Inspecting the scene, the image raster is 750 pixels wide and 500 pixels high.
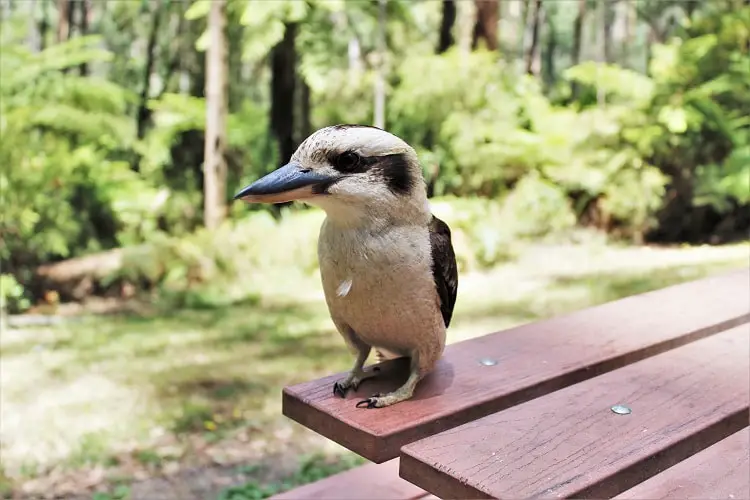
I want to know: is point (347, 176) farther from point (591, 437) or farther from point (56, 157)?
point (56, 157)

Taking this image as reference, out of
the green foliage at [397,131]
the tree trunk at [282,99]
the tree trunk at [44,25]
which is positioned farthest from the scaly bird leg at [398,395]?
the tree trunk at [44,25]

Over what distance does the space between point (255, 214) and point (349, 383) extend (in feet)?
21.1

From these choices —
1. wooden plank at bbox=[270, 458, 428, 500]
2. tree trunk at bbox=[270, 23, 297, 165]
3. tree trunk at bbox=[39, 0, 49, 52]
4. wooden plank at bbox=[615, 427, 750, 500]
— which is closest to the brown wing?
wooden plank at bbox=[615, 427, 750, 500]

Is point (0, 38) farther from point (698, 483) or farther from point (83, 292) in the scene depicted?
point (698, 483)

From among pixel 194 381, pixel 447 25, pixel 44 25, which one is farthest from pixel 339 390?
pixel 44 25

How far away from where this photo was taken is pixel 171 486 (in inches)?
137

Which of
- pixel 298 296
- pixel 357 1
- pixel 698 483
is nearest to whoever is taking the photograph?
pixel 698 483

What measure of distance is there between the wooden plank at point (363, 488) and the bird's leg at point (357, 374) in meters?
0.60

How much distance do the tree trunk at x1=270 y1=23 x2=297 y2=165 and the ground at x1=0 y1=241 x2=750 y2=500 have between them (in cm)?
319

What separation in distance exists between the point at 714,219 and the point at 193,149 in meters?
6.57

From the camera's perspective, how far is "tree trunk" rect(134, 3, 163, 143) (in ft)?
36.1

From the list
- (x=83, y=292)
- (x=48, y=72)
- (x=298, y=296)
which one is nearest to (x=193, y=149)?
(x=48, y=72)

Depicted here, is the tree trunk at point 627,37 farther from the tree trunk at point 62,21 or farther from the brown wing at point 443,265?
the brown wing at point 443,265

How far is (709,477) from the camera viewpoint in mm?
1435
